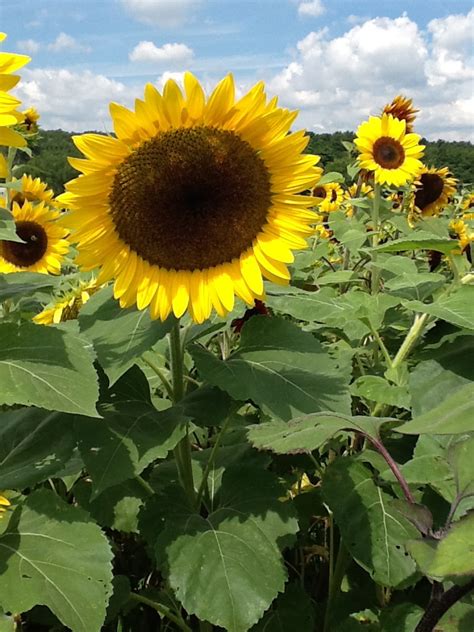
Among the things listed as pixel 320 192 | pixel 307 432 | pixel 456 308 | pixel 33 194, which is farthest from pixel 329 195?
pixel 307 432

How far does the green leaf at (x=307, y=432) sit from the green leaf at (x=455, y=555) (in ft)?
1.04

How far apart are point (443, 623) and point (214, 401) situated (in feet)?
2.08

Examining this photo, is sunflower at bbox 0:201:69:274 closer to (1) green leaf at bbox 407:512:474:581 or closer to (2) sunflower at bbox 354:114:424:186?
(2) sunflower at bbox 354:114:424:186

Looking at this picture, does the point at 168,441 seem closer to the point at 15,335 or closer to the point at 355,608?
the point at 15,335

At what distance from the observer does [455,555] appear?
0.73 metres

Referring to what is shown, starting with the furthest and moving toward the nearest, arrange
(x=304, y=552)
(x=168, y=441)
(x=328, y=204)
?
1. (x=328, y=204)
2. (x=304, y=552)
3. (x=168, y=441)

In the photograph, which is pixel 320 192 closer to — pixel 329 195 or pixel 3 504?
pixel 329 195

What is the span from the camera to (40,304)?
2.48 metres

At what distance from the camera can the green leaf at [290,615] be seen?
1527 millimetres

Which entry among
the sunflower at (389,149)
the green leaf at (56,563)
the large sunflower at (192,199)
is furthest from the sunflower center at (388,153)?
the green leaf at (56,563)

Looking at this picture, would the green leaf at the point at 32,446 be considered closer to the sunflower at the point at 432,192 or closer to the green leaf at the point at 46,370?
the green leaf at the point at 46,370

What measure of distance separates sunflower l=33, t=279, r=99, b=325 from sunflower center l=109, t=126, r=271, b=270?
0.49 metres

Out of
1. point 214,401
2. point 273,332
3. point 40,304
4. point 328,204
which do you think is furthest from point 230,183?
point 328,204

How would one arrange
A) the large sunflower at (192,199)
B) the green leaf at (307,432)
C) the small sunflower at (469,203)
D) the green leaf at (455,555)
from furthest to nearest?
the small sunflower at (469,203) → the large sunflower at (192,199) → the green leaf at (307,432) → the green leaf at (455,555)
